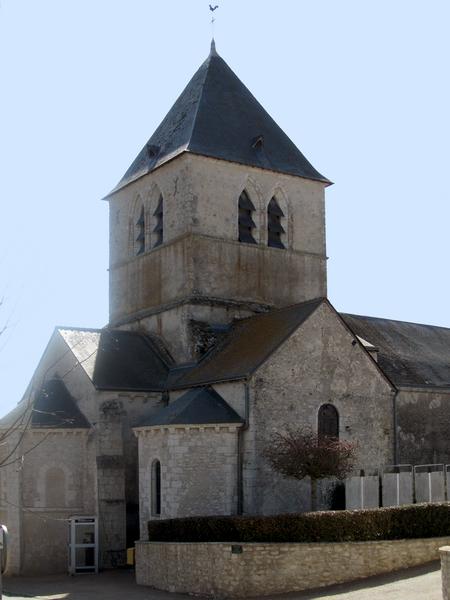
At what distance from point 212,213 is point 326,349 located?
685 cm

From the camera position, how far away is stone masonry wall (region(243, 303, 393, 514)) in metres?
24.6

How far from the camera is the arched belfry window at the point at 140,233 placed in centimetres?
3266

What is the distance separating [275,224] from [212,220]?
271 centimetres

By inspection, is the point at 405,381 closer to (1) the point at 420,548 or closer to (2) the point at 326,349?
(2) the point at 326,349

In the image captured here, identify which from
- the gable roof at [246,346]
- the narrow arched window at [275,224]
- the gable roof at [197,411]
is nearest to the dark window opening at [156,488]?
the gable roof at [197,411]

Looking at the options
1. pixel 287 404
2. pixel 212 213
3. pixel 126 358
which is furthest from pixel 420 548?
pixel 212 213

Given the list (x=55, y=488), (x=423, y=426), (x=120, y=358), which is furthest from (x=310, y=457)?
(x=55, y=488)

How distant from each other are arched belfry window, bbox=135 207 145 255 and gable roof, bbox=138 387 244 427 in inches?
319

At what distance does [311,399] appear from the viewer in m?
25.8

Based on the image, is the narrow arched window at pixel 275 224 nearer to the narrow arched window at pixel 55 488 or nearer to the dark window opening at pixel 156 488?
the dark window opening at pixel 156 488

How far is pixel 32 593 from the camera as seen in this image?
22578 millimetres

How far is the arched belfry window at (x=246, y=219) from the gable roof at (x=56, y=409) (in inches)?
304

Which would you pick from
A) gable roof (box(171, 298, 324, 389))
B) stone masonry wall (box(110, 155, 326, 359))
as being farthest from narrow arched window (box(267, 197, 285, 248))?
gable roof (box(171, 298, 324, 389))

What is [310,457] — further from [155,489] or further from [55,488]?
[55,488]
